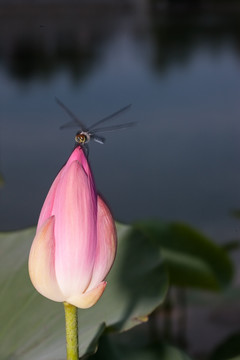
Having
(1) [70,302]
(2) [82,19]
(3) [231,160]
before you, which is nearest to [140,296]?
(1) [70,302]

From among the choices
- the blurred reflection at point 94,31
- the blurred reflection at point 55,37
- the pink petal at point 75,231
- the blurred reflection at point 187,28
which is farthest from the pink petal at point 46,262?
the blurred reflection at point 187,28

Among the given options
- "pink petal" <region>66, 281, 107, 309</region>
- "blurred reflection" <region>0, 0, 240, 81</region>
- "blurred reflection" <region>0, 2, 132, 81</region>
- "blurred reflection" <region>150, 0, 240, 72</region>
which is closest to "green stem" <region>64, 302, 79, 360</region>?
"pink petal" <region>66, 281, 107, 309</region>

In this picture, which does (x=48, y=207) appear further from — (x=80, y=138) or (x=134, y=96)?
(x=134, y=96)

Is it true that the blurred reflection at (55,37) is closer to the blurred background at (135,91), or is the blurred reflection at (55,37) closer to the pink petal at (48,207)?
the blurred background at (135,91)

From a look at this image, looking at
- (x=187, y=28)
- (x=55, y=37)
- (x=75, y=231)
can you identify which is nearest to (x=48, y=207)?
(x=75, y=231)

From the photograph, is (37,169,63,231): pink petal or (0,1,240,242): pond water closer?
(37,169,63,231): pink petal

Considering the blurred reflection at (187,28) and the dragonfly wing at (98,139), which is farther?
the blurred reflection at (187,28)

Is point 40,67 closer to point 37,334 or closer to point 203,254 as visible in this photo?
point 203,254

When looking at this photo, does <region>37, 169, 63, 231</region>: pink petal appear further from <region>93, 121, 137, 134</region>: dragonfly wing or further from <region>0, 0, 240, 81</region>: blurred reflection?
<region>0, 0, 240, 81</region>: blurred reflection
